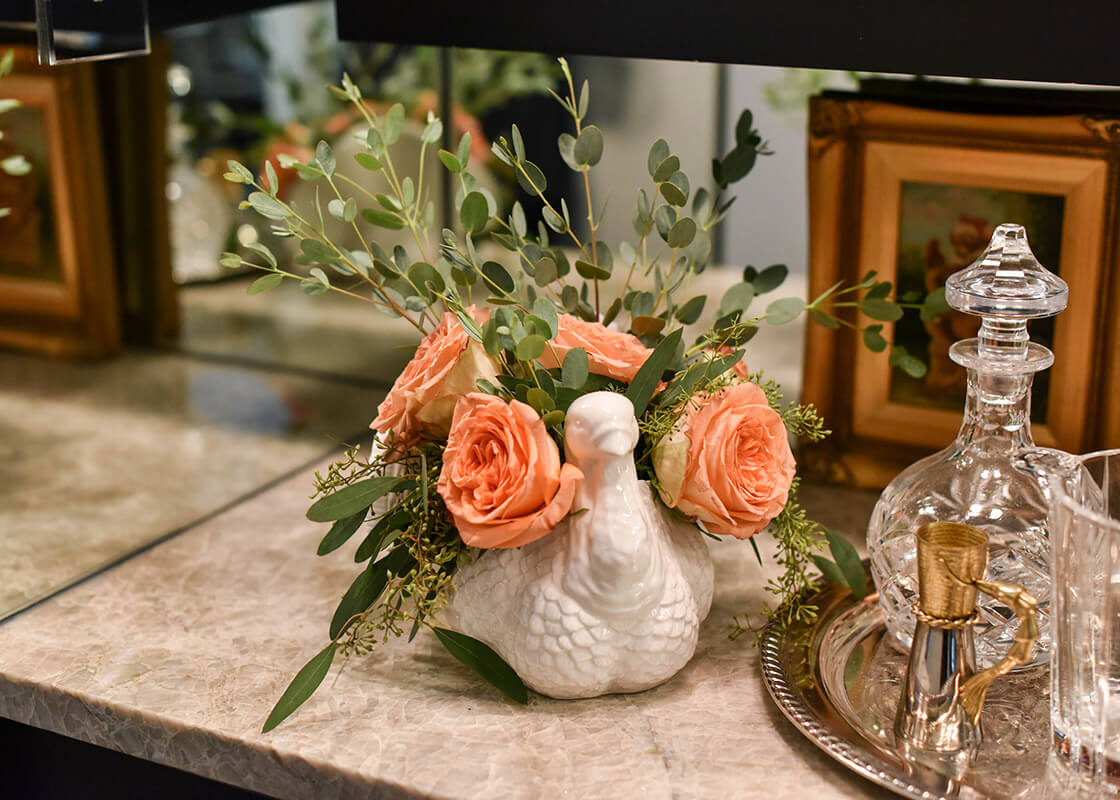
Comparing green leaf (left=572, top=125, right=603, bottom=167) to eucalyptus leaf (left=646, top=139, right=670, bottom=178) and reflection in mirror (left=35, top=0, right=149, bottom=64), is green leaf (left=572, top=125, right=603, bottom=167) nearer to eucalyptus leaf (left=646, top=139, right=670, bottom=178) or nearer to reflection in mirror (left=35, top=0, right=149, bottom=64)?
eucalyptus leaf (left=646, top=139, right=670, bottom=178)

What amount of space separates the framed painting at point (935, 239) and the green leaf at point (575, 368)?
14.7 inches

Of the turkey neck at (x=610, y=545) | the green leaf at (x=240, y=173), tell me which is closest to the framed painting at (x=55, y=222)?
the green leaf at (x=240, y=173)

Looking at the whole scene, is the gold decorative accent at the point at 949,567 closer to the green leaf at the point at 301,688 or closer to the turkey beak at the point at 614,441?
the turkey beak at the point at 614,441

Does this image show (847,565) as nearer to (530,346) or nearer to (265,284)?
(530,346)

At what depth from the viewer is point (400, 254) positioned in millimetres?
787

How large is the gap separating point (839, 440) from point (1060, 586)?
43cm

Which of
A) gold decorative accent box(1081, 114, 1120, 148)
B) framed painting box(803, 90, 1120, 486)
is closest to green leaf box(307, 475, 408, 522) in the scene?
framed painting box(803, 90, 1120, 486)

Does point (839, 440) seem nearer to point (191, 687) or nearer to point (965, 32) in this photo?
point (965, 32)

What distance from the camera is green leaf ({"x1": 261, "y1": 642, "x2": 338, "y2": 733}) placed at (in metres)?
0.69

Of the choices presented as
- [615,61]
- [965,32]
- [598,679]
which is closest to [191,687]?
[598,679]

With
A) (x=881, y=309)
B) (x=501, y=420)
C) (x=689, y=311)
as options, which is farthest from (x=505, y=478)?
(x=881, y=309)

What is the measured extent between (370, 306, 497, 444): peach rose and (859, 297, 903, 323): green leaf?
30 centimetres

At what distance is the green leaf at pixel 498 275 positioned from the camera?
0.77m

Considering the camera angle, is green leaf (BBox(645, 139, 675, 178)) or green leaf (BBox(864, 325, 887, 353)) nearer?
green leaf (BBox(645, 139, 675, 178))
